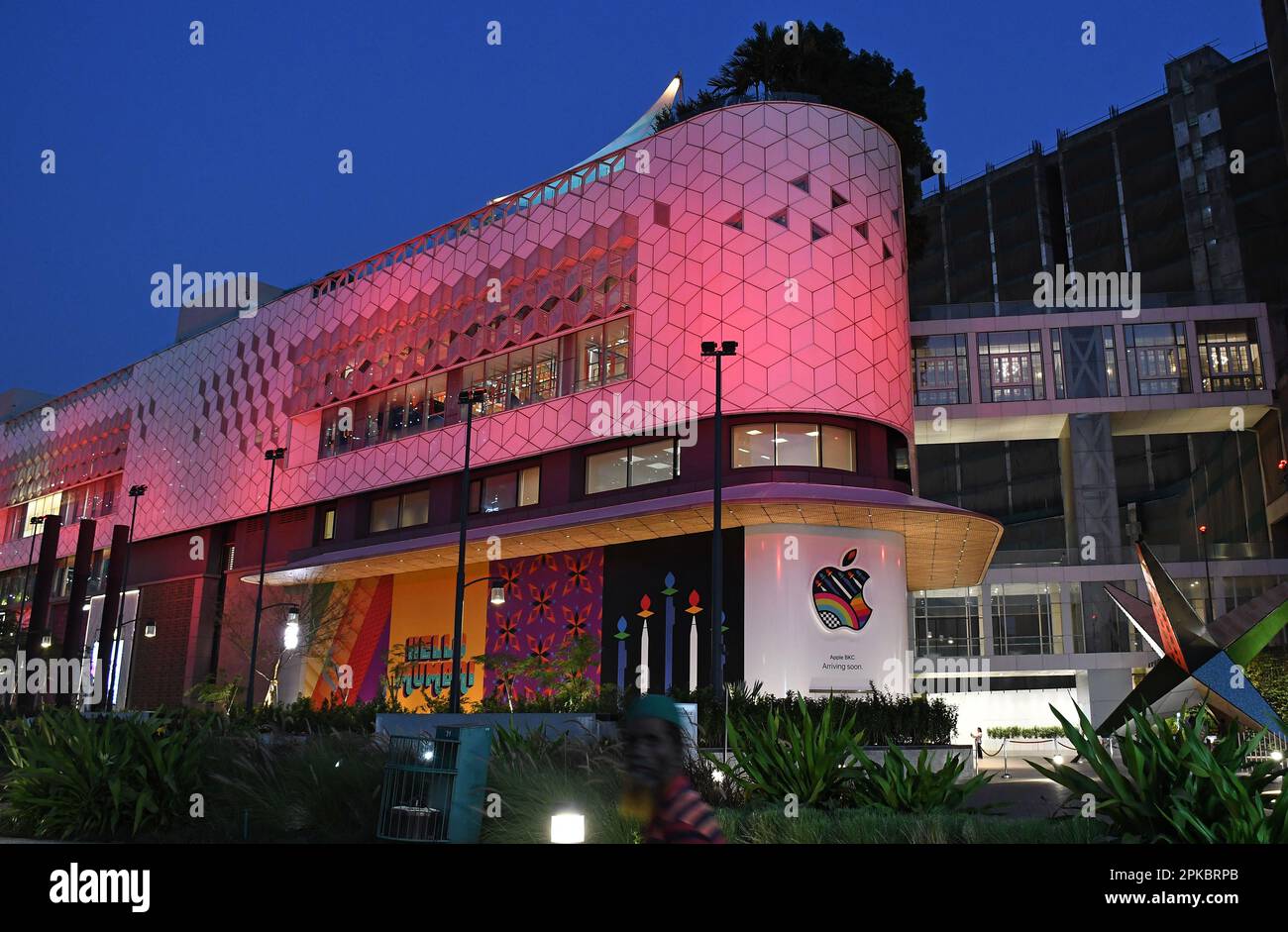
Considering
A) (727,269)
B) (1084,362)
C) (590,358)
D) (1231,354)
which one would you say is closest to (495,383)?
(590,358)

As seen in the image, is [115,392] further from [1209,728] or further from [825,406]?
[1209,728]

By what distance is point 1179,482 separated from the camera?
71.1 m

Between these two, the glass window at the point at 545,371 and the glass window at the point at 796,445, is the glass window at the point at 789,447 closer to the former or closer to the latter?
the glass window at the point at 796,445

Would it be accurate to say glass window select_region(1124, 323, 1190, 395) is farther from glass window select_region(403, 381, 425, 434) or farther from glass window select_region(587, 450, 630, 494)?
glass window select_region(403, 381, 425, 434)

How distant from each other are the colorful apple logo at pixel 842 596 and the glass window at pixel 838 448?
117 inches

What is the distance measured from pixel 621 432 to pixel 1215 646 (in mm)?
18248

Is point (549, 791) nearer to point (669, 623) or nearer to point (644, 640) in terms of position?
point (669, 623)

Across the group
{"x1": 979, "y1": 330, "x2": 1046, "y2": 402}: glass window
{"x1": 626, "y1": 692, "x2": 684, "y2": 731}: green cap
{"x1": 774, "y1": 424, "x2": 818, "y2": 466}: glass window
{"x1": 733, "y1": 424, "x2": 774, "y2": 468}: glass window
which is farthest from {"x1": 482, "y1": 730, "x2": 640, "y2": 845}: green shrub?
{"x1": 979, "y1": 330, "x2": 1046, "y2": 402}: glass window

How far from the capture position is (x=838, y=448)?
32531mm

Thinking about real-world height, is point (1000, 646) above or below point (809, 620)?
above

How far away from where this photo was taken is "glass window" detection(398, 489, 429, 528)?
1636 inches

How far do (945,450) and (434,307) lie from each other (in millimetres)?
51170

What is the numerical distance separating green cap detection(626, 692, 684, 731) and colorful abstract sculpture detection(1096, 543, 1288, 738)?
2078 centimetres

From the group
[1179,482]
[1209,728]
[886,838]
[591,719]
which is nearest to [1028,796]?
[591,719]
